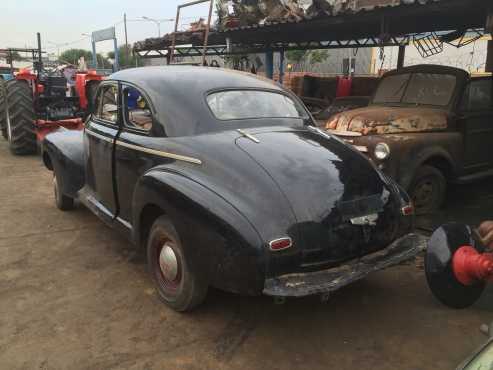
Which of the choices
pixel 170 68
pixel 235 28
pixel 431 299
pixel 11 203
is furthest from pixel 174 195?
pixel 235 28

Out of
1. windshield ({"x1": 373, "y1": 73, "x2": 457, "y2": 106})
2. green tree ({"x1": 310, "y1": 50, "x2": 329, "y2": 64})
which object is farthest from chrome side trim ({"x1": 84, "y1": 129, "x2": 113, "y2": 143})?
green tree ({"x1": 310, "y1": 50, "x2": 329, "y2": 64})

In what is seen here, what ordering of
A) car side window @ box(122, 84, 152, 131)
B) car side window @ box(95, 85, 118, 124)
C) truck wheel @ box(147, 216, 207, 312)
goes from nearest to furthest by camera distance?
1. truck wheel @ box(147, 216, 207, 312)
2. car side window @ box(122, 84, 152, 131)
3. car side window @ box(95, 85, 118, 124)

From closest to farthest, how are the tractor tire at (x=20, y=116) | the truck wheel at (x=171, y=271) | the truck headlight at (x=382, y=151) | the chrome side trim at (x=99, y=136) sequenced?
the truck wheel at (x=171, y=271)
the chrome side trim at (x=99, y=136)
the truck headlight at (x=382, y=151)
the tractor tire at (x=20, y=116)

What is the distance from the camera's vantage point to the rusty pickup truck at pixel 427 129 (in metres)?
5.23

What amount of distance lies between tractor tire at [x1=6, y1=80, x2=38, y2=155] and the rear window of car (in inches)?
259

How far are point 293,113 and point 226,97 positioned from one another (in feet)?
2.19

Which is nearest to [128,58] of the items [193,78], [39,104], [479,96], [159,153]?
[39,104]

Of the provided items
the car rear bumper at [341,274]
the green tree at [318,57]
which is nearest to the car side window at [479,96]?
the car rear bumper at [341,274]

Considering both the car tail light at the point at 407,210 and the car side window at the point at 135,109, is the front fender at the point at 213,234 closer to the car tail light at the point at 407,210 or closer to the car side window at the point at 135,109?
the car side window at the point at 135,109

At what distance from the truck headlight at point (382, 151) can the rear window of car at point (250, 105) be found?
4.31 ft

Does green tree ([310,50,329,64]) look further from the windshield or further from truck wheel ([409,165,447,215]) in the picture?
truck wheel ([409,165,447,215])

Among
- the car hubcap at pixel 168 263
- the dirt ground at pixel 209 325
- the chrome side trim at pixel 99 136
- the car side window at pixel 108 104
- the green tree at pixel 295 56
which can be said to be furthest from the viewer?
the green tree at pixel 295 56

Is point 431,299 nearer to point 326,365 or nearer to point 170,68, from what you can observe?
point 326,365

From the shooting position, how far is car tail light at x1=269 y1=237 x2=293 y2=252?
2684mm
